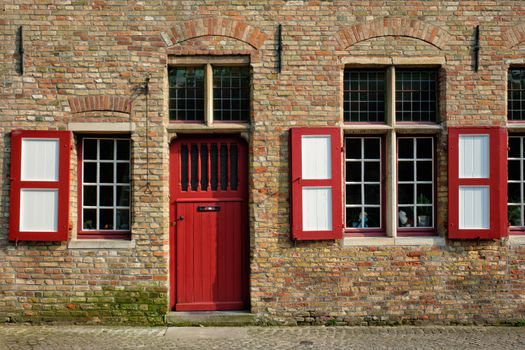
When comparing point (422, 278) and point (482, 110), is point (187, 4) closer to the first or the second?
point (482, 110)

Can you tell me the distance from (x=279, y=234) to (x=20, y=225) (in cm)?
360

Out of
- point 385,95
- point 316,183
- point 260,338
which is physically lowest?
point 260,338

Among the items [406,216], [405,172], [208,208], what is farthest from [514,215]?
[208,208]

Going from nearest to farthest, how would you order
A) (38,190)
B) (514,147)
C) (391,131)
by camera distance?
1. (38,190)
2. (391,131)
3. (514,147)

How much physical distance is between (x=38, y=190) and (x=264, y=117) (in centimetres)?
332

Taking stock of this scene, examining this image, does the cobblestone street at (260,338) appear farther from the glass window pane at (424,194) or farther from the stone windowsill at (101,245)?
the glass window pane at (424,194)

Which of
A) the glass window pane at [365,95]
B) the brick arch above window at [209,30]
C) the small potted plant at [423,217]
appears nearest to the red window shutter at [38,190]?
the brick arch above window at [209,30]

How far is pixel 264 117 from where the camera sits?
8.27 m

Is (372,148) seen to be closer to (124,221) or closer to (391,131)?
(391,131)

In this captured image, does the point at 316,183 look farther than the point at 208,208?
No

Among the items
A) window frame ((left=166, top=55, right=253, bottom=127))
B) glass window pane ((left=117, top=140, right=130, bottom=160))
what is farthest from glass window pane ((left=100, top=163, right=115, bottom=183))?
window frame ((left=166, top=55, right=253, bottom=127))

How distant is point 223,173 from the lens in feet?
27.9

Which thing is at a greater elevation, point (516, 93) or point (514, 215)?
point (516, 93)

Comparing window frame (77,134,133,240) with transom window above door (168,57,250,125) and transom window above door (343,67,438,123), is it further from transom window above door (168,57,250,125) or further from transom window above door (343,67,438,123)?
transom window above door (343,67,438,123)
